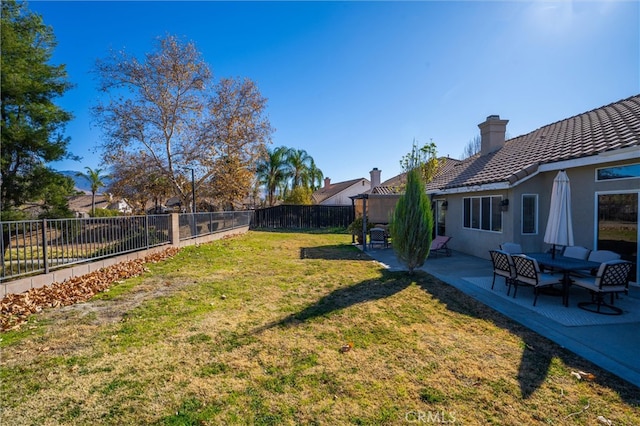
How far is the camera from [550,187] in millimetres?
8969

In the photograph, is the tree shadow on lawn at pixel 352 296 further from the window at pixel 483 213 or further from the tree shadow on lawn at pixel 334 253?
the window at pixel 483 213

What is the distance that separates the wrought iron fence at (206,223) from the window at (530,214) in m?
13.1

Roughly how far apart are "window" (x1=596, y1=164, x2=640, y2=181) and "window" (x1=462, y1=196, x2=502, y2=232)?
271cm

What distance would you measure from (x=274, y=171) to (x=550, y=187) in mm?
28655

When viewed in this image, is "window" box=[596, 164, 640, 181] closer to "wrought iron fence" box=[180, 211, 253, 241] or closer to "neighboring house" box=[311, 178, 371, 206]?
"wrought iron fence" box=[180, 211, 253, 241]

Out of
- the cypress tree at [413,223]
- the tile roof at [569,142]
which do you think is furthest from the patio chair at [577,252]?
the cypress tree at [413,223]

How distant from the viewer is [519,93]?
41.3ft

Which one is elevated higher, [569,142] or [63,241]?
[569,142]

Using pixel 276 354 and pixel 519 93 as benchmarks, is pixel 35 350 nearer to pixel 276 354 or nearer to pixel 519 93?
pixel 276 354

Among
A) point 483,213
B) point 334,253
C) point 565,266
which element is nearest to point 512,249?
point 565,266

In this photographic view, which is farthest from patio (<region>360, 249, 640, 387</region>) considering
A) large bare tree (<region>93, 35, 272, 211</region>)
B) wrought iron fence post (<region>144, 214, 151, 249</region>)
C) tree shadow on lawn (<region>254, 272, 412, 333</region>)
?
large bare tree (<region>93, 35, 272, 211</region>)

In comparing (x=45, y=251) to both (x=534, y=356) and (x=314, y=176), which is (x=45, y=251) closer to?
(x=534, y=356)

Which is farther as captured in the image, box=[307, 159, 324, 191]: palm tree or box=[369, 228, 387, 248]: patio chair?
box=[307, 159, 324, 191]: palm tree

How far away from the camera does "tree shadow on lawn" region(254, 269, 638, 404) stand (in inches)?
130
